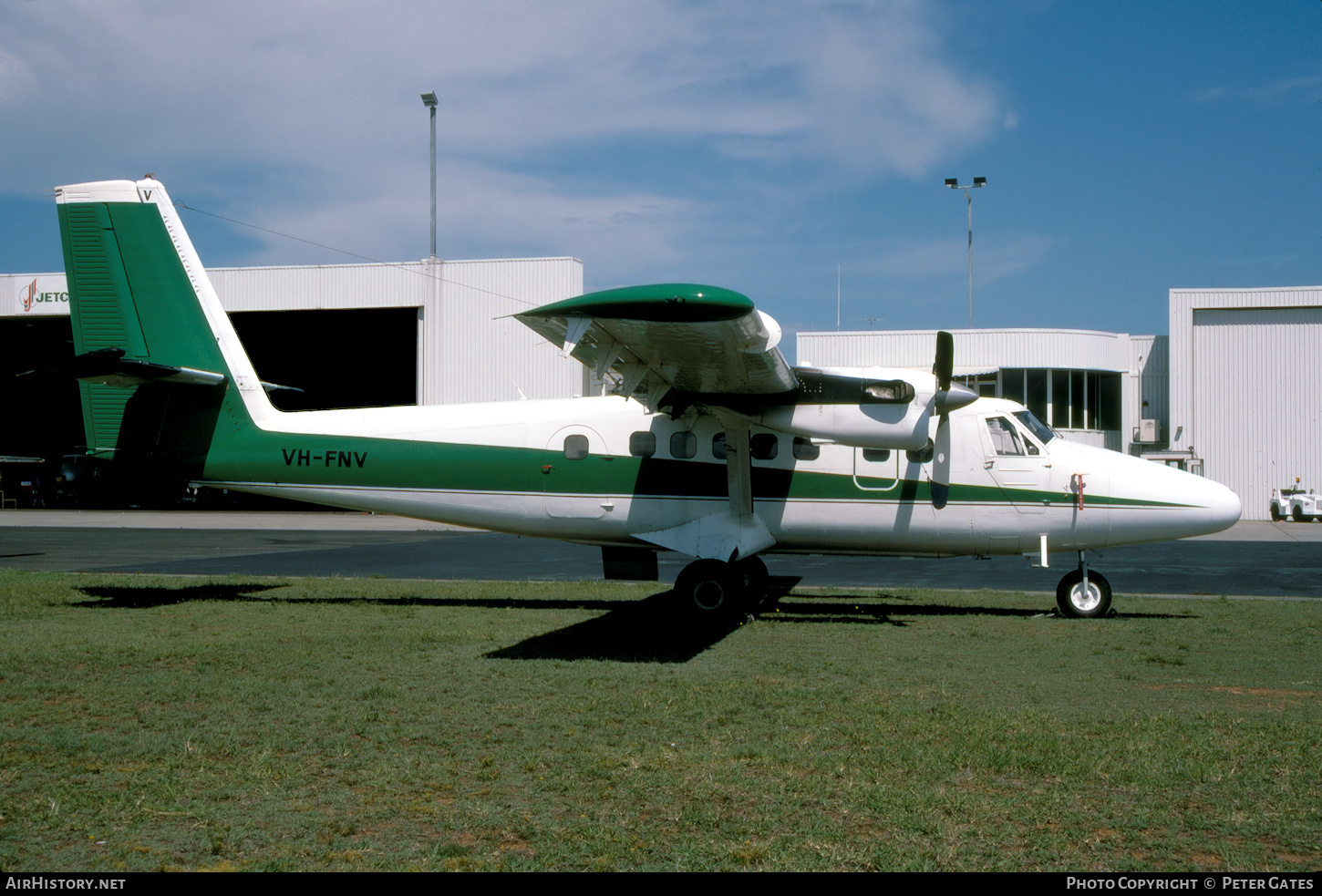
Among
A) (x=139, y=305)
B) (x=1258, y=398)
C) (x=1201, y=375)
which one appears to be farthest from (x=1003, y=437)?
(x=1258, y=398)

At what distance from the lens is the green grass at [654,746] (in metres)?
4.35

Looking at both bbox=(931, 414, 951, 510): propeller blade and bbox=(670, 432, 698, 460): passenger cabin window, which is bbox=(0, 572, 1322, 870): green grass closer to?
bbox=(931, 414, 951, 510): propeller blade

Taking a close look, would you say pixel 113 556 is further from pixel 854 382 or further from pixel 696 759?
pixel 696 759

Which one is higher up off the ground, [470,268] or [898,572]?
[470,268]

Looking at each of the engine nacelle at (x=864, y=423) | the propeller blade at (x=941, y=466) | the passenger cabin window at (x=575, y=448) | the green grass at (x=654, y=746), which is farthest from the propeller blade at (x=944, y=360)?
the passenger cabin window at (x=575, y=448)

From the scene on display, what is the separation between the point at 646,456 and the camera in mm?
12484

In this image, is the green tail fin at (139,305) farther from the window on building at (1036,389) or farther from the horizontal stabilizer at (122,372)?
the window on building at (1036,389)

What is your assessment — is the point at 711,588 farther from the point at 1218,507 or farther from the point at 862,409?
the point at 1218,507

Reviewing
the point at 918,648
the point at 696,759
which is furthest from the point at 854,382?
the point at 696,759

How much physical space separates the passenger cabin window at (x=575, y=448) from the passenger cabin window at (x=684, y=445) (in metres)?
1.12

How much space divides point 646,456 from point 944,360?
378cm

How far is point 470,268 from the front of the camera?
39.2 m
